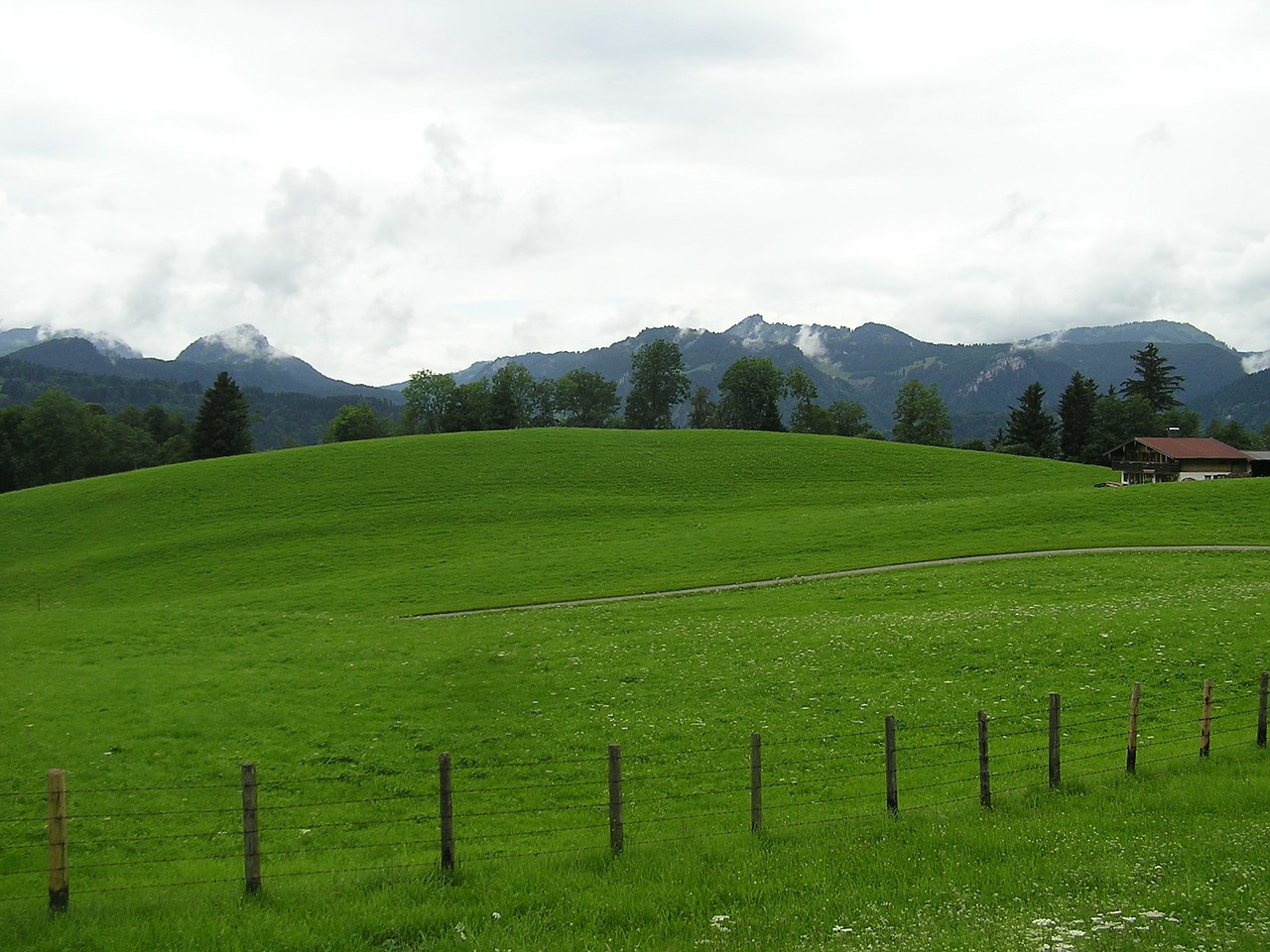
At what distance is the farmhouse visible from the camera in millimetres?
99438

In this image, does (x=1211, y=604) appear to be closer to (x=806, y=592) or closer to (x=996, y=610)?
(x=996, y=610)

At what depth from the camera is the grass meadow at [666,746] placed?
11.1 meters

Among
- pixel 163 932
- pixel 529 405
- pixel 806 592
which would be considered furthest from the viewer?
pixel 529 405

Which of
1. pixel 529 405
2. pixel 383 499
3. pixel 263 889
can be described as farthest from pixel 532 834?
pixel 529 405

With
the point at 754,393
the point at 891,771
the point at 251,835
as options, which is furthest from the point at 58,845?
the point at 754,393

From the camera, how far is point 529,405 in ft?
592

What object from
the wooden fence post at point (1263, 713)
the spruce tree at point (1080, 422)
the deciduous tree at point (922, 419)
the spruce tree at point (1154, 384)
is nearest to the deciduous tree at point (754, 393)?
the deciduous tree at point (922, 419)

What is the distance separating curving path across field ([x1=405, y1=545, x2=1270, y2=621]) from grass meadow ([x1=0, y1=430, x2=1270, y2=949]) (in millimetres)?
1154

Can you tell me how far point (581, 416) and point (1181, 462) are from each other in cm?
11366

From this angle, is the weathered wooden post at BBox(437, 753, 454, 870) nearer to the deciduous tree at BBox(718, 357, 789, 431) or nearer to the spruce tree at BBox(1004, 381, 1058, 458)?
the deciduous tree at BBox(718, 357, 789, 431)

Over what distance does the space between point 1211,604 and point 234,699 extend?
33511 millimetres

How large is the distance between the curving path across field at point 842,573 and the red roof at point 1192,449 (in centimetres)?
5835

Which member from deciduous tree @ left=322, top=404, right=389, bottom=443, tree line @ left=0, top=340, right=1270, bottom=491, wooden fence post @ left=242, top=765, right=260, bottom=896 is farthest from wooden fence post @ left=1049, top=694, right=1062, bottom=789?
deciduous tree @ left=322, top=404, right=389, bottom=443

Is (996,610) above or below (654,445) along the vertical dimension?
below
